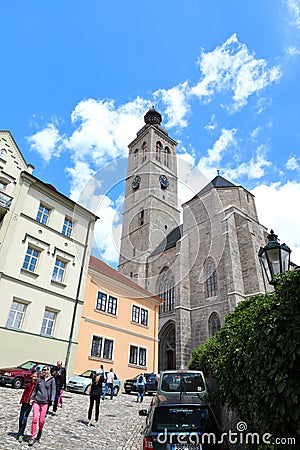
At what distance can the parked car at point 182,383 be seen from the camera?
Result: 6.96 metres

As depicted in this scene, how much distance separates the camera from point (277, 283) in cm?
390

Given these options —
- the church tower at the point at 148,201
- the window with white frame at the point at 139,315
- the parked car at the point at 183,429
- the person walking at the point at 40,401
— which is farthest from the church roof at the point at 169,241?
the parked car at the point at 183,429

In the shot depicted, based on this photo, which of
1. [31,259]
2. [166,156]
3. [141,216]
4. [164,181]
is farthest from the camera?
[166,156]

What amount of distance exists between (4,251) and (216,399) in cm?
1291

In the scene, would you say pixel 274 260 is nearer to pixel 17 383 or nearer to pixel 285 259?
pixel 285 259

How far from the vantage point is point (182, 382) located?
719 cm

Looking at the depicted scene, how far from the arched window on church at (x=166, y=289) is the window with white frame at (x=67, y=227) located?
654 inches

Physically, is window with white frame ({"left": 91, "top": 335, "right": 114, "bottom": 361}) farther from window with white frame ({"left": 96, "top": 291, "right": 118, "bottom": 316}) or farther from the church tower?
the church tower

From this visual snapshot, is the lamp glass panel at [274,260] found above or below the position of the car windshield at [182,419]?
above

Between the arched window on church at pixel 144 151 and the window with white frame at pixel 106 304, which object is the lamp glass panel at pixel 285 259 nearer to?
the window with white frame at pixel 106 304

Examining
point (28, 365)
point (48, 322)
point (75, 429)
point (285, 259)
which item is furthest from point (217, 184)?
point (75, 429)

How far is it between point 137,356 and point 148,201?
96.1 feet

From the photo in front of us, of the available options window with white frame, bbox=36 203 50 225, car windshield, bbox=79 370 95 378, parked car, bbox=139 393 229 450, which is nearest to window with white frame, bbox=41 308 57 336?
car windshield, bbox=79 370 95 378

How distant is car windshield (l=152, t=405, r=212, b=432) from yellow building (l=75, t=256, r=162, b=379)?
13.8 meters
